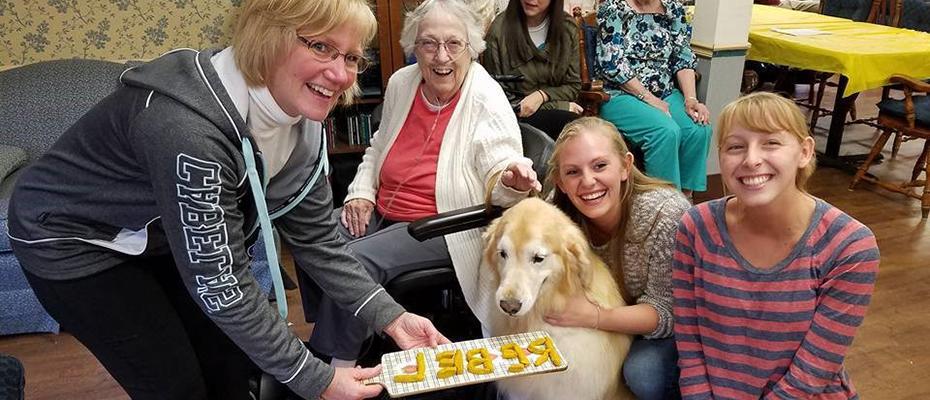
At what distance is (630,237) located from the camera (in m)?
1.49

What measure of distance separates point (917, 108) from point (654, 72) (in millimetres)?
1591

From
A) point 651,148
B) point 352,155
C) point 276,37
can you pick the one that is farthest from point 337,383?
point 352,155

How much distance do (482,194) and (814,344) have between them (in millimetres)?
966

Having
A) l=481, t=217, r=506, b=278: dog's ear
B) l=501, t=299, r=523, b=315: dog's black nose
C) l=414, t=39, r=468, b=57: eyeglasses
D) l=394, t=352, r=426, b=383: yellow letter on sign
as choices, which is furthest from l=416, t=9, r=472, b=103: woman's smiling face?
l=394, t=352, r=426, b=383: yellow letter on sign

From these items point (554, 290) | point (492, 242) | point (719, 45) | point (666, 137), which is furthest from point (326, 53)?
point (719, 45)

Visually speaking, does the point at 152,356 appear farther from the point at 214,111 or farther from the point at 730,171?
the point at 730,171

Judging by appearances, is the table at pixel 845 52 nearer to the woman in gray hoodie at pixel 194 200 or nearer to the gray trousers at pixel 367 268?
the gray trousers at pixel 367 268

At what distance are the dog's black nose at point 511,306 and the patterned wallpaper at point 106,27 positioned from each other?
2484mm

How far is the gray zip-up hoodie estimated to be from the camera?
3.27 feet

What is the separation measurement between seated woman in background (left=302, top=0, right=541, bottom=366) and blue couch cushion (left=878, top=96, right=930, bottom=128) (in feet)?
8.96

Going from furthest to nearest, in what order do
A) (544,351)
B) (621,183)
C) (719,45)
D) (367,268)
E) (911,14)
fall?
(911,14) → (719,45) → (367,268) → (621,183) → (544,351)

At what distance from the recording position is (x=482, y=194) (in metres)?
1.89

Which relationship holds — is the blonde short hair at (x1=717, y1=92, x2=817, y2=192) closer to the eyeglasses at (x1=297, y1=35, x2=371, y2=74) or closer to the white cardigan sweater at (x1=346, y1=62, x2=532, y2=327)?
the white cardigan sweater at (x1=346, y1=62, x2=532, y2=327)

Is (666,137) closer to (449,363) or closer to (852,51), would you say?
(852,51)
